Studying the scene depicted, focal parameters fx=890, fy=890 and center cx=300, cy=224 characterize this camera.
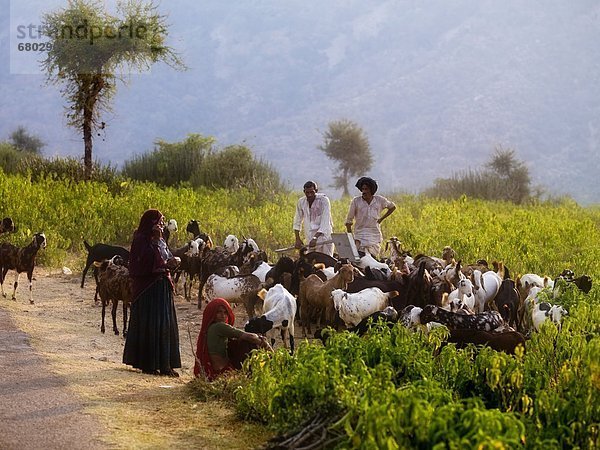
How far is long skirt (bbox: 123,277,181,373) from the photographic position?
9.75 m

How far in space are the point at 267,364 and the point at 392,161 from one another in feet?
308

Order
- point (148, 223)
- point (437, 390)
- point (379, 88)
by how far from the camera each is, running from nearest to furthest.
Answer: point (437, 390)
point (148, 223)
point (379, 88)

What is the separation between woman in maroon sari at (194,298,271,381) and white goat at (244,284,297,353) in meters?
0.72

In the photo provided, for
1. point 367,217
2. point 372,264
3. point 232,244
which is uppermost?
point 367,217

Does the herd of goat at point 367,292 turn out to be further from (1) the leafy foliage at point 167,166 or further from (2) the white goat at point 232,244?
(1) the leafy foliage at point 167,166

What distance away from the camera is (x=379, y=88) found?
117m

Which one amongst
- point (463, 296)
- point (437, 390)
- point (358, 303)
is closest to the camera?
point (437, 390)

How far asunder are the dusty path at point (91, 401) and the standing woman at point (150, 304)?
0.21 m

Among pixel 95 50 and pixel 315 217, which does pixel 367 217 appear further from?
pixel 95 50

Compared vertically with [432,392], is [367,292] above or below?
above

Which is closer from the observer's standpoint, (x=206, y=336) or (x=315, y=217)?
(x=206, y=336)

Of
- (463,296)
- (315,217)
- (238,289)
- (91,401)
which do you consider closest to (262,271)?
(238,289)

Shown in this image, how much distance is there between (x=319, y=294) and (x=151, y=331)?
9.68ft

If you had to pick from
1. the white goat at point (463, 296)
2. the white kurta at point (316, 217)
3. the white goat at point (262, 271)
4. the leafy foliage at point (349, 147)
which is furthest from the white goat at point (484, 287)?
the leafy foliage at point (349, 147)
